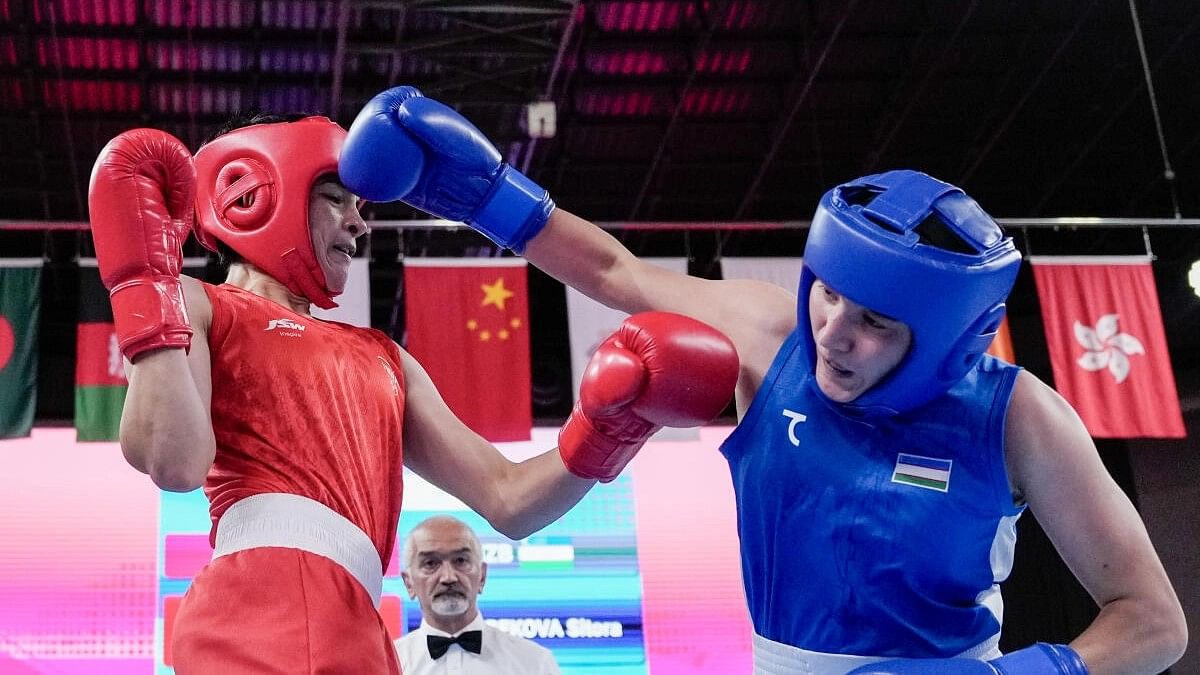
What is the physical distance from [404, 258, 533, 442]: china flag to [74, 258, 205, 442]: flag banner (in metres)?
1.40

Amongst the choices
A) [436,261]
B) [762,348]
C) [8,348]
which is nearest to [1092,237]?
[436,261]

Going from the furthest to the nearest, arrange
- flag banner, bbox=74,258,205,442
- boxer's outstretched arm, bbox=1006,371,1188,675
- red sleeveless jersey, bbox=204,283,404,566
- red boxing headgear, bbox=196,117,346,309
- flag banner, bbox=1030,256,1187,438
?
1. flag banner, bbox=1030,256,1187,438
2. flag banner, bbox=74,258,205,442
3. red boxing headgear, bbox=196,117,346,309
4. red sleeveless jersey, bbox=204,283,404,566
5. boxer's outstretched arm, bbox=1006,371,1188,675

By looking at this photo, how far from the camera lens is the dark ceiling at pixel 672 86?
24.0 ft

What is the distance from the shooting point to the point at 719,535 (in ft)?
26.0

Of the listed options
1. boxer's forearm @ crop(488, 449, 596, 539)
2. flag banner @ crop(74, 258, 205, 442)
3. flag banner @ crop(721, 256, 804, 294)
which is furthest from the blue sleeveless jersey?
flag banner @ crop(74, 258, 205, 442)

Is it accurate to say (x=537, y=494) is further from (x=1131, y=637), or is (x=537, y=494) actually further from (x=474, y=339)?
(x=474, y=339)

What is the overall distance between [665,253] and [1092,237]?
386cm

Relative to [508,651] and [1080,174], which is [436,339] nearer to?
[508,651]

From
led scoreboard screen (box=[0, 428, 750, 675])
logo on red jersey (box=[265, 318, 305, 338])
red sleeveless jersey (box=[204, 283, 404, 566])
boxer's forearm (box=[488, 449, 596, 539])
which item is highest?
logo on red jersey (box=[265, 318, 305, 338])

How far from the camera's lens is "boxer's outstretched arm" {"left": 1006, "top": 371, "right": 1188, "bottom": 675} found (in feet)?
6.23

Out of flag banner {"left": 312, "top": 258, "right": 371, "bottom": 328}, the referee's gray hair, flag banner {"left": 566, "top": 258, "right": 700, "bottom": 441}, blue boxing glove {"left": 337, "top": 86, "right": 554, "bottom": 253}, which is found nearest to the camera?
blue boxing glove {"left": 337, "top": 86, "right": 554, "bottom": 253}

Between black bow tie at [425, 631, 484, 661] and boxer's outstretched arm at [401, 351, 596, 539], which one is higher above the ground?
boxer's outstretched arm at [401, 351, 596, 539]

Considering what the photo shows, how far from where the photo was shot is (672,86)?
8203 millimetres

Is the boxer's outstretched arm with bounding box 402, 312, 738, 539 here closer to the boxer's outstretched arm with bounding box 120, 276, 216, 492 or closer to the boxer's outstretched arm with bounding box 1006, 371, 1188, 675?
the boxer's outstretched arm with bounding box 1006, 371, 1188, 675
